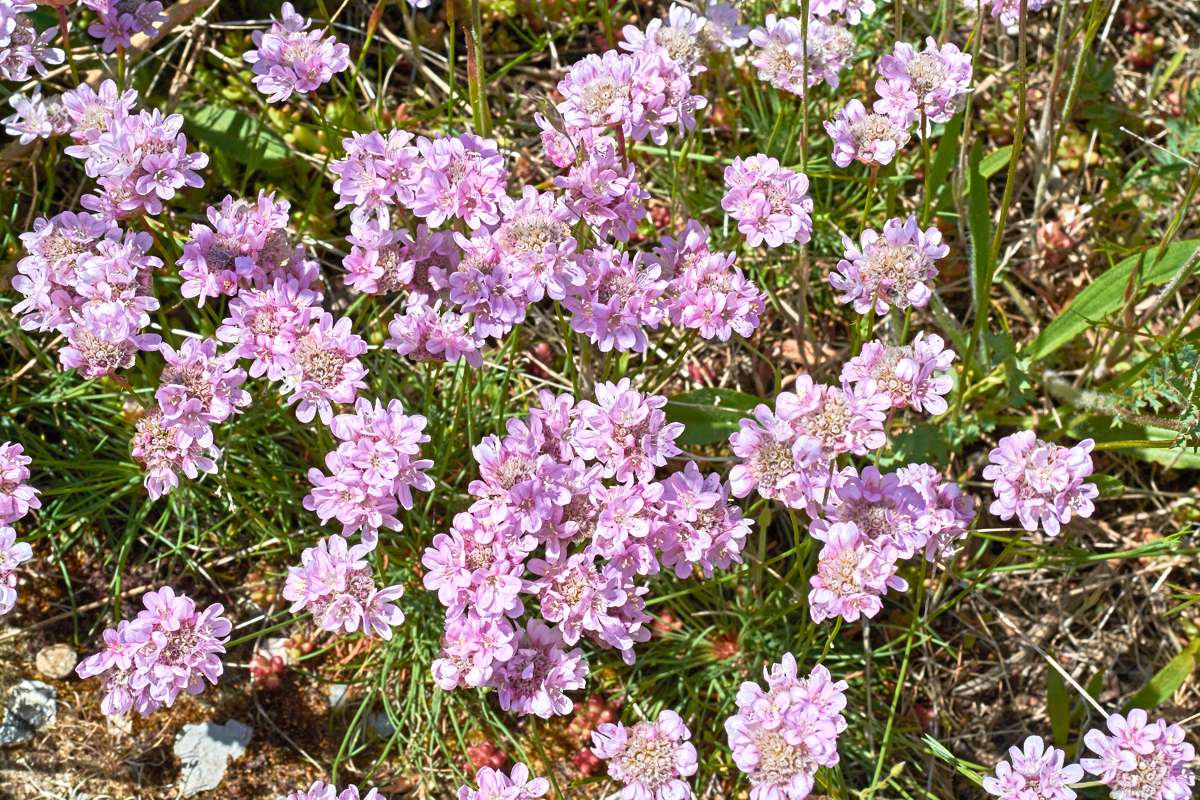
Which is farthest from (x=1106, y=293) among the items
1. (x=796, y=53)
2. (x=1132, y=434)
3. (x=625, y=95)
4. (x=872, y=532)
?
(x=625, y=95)

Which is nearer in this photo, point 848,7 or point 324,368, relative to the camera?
point 324,368

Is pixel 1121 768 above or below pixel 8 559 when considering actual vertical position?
below

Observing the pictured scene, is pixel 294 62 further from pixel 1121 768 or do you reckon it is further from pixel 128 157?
pixel 1121 768

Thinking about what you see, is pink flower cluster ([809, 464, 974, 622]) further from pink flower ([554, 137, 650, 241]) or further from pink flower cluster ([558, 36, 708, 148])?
pink flower cluster ([558, 36, 708, 148])

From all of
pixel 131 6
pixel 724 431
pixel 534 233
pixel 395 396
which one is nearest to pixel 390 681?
pixel 395 396

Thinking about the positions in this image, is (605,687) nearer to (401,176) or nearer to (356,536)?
(356,536)

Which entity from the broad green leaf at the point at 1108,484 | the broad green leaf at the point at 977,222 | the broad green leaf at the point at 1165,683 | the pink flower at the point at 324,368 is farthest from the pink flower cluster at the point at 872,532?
the pink flower at the point at 324,368
